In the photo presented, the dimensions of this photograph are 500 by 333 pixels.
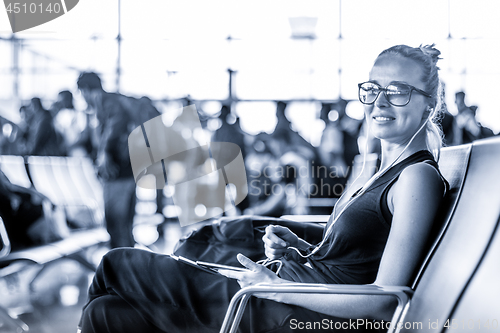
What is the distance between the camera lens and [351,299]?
2.76ft

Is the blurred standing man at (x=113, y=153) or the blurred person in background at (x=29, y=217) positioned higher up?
the blurred standing man at (x=113, y=153)

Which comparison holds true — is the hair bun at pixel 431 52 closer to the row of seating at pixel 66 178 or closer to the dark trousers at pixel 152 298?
the dark trousers at pixel 152 298

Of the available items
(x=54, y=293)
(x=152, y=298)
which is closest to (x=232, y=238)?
(x=152, y=298)

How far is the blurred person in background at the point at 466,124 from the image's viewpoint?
1424mm

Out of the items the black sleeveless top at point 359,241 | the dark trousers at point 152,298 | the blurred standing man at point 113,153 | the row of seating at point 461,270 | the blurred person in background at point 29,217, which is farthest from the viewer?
the blurred person in background at point 29,217

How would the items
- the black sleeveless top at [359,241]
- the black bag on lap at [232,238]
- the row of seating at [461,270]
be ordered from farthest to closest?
the black bag on lap at [232,238] < the black sleeveless top at [359,241] < the row of seating at [461,270]

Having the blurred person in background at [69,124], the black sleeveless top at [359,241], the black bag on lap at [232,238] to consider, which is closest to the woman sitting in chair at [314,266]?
the black sleeveless top at [359,241]

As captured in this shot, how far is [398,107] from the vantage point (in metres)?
0.99

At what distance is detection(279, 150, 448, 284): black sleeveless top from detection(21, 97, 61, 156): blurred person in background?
1111 mm

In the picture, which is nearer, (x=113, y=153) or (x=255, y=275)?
(x=255, y=275)

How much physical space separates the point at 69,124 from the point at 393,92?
1.20 metres

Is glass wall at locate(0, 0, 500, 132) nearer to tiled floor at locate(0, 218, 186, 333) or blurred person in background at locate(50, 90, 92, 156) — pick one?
blurred person in background at locate(50, 90, 92, 156)

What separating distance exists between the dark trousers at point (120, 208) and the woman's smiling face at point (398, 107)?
3.00 ft

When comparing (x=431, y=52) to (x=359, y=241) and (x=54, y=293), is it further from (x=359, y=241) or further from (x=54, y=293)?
(x=54, y=293)
